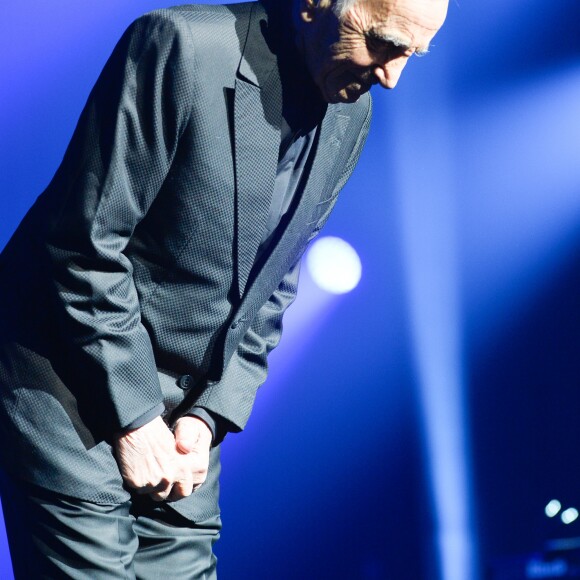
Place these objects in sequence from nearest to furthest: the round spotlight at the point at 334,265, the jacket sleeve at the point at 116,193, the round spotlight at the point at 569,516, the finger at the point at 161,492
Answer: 1. the jacket sleeve at the point at 116,193
2. the finger at the point at 161,492
3. the round spotlight at the point at 334,265
4. the round spotlight at the point at 569,516

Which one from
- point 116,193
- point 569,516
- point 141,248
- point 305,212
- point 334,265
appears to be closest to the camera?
point 116,193

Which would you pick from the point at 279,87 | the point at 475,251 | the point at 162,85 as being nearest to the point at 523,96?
the point at 475,251

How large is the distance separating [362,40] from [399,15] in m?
0.05

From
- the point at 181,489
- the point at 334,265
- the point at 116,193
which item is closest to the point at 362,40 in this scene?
the point at 116,193

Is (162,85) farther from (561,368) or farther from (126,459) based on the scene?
(561,368)

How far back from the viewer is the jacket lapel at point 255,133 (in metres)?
1.27

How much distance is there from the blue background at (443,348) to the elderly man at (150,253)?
1356mm

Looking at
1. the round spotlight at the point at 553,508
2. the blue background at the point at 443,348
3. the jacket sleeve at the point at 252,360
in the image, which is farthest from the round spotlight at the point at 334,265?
the jacket sleeve at the point at 252,360

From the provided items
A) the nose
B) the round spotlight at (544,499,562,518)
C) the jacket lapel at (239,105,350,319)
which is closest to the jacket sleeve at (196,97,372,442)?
the jacket lapel at (239,105,350,319)

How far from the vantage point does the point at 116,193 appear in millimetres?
1186

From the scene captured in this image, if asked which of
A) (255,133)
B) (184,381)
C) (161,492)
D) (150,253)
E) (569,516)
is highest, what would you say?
(255,133)

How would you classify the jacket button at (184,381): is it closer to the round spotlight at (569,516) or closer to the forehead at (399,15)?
the forehead at (399,15)

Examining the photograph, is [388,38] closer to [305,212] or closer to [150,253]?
[305,212]

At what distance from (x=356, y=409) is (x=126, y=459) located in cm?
162
